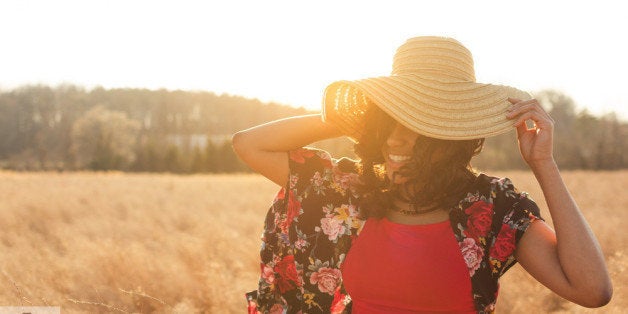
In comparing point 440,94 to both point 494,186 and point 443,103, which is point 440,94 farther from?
point 494,186

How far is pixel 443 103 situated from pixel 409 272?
537mm

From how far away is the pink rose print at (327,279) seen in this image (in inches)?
70.6

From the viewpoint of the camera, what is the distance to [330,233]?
5.94 ft

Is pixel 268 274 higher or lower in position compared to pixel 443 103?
lower

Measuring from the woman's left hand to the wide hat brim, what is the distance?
33 mm

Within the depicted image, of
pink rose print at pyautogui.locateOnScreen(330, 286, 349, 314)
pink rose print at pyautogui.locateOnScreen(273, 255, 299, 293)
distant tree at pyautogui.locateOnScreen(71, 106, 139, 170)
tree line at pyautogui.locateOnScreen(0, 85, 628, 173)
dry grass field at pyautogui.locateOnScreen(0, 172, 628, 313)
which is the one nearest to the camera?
pink rose print at pyautogui.locateOnScreen(330, 286, 349, 314)

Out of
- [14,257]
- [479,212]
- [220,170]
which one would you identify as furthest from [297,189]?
[220,170]

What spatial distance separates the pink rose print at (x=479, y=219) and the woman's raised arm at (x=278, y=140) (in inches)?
21.7

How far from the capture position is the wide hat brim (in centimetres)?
157

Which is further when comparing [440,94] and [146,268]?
[146,268]

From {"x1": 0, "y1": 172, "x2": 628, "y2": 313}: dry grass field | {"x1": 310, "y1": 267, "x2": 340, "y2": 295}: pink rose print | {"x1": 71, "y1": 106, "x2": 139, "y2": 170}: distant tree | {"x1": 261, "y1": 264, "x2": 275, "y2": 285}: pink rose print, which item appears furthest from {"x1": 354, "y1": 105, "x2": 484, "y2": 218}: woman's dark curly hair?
{"x1": 71, "y1": 106, "x2": 139, "y2": 170}: distant tree

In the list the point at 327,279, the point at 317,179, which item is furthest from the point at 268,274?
the point at 317,179

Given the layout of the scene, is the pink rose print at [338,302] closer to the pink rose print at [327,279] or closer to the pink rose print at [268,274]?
the pink rose print at [327,279]

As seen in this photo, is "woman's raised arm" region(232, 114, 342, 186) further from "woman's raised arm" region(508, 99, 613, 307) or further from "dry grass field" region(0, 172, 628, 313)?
"dry grass field" region(0, 172, 628, 313)
